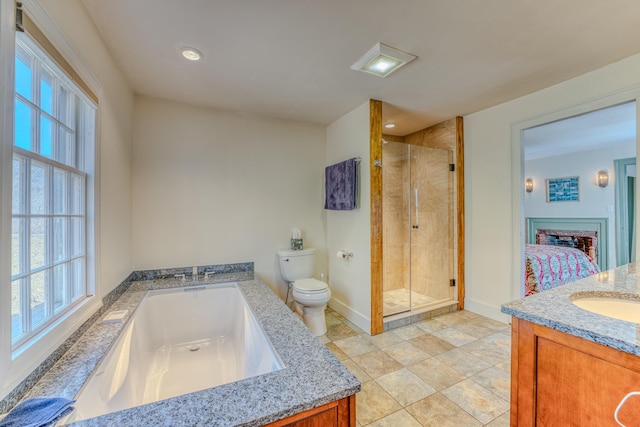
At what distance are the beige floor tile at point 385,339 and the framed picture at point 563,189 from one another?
506cm

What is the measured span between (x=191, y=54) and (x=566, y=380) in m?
2.59

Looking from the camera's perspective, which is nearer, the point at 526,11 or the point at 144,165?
the point at 526,11

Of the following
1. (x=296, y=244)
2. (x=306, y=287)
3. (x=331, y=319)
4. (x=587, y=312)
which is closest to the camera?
(x=587, y=312)

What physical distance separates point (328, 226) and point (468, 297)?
6.01 feet

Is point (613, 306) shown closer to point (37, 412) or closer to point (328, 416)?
point (328, 416)

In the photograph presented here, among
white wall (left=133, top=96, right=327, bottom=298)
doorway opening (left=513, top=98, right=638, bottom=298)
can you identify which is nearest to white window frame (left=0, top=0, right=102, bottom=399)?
white wall (left=133, top=96, right=327, bottom=298)

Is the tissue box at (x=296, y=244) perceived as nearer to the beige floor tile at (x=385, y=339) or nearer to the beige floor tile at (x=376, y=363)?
the beige floor tile at (x=385, y=339)

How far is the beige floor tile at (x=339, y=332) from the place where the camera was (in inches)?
103

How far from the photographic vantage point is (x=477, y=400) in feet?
5.57

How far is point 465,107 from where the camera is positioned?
113 inches

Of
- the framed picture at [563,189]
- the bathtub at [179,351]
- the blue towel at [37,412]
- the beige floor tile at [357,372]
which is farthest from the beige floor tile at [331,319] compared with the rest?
the framed picture at [563,189]

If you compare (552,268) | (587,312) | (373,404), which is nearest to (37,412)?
(373,404)

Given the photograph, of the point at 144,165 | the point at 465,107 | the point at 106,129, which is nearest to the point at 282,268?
the point at 144,165

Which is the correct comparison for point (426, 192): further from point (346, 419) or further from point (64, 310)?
point (64, 310)
